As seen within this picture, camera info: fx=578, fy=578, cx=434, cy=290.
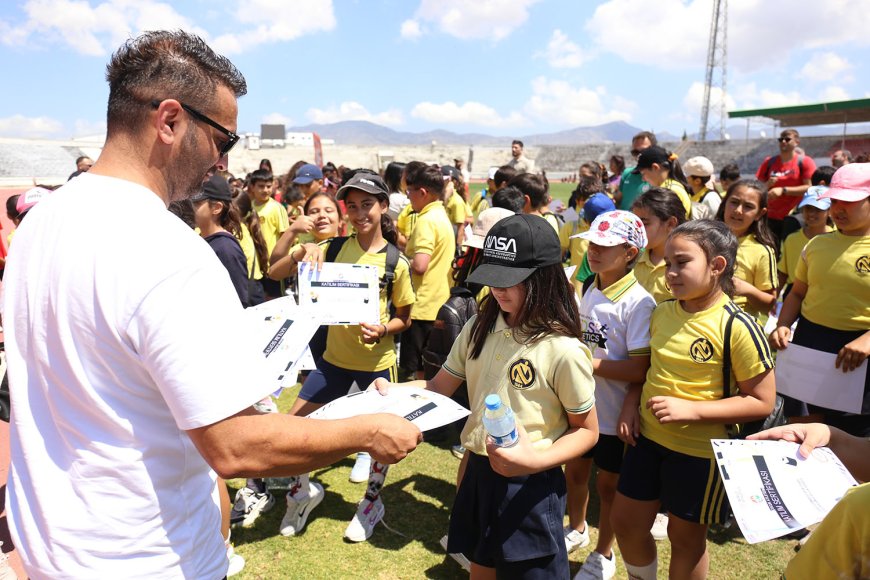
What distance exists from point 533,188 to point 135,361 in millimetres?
4663

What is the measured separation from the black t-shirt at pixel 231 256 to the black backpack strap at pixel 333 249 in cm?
56

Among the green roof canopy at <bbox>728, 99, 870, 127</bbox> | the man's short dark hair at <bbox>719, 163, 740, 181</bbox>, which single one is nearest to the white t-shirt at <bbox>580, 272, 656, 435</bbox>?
the man's short dark hair at <bbox>719, 163, 740, 181</bbox>

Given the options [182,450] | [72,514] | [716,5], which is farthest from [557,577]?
[716,5]

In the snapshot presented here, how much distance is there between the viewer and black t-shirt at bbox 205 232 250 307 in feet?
12.5

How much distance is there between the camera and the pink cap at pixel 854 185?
3.33 m

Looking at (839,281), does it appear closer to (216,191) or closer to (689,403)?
(689,403)

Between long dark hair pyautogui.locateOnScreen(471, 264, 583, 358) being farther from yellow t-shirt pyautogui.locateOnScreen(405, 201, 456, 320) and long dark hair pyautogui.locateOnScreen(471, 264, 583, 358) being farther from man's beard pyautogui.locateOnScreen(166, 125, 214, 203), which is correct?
yellow t-shirt pyautogui.locateOnScreen(405, 201, 456, 320)

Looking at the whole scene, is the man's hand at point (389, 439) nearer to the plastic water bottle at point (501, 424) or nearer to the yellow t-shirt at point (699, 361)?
the plastic water bottle at point (501, 424)

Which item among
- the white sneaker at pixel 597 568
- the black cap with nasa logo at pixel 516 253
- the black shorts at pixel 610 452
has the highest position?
the black cap with nasa logo at pixel 516 253

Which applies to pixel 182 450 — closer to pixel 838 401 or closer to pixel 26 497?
pixel 26 497

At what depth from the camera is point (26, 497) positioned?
150 cm

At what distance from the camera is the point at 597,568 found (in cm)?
320

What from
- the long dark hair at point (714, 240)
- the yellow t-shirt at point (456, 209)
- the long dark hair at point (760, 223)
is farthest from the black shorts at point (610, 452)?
the yellow t-shirt at point (456, 209)

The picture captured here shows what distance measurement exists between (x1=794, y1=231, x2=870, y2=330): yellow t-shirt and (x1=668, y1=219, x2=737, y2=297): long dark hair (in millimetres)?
1160
